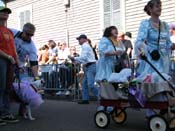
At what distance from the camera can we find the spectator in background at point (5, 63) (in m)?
8.52

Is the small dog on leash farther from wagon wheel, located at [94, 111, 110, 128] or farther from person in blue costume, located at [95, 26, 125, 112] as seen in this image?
wagon wheel, located at [94, 111, 110, 128]

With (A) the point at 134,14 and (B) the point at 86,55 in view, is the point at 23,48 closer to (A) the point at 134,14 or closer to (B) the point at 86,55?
(B) the point at 86,55

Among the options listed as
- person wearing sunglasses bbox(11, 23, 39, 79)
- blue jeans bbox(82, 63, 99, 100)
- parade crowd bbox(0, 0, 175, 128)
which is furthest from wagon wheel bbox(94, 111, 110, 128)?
blue jeans bbox(82, 63, 99, 100)

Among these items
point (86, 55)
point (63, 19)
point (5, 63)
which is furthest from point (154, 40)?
point (63, 19)

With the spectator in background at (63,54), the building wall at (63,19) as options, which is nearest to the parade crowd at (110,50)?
the spectator in background at (63,54)

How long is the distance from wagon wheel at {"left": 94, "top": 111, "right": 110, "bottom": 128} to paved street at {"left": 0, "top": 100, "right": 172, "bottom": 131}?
0.09 m

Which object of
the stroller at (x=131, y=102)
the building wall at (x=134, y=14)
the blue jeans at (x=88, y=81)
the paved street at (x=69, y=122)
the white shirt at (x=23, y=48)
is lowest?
the paved street at (x=69, y=122)

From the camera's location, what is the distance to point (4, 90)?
864cm

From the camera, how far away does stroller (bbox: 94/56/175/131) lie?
23.6 ft

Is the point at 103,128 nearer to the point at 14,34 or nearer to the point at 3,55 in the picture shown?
the point at 3,55

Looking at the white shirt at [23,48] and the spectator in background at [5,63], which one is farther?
the white shirt at [23,48]

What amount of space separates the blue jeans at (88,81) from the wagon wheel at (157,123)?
5.81 m

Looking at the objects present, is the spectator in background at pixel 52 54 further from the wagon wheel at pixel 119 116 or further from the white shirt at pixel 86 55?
the wagon wheel at pixel 119 116

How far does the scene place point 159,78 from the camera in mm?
7422
